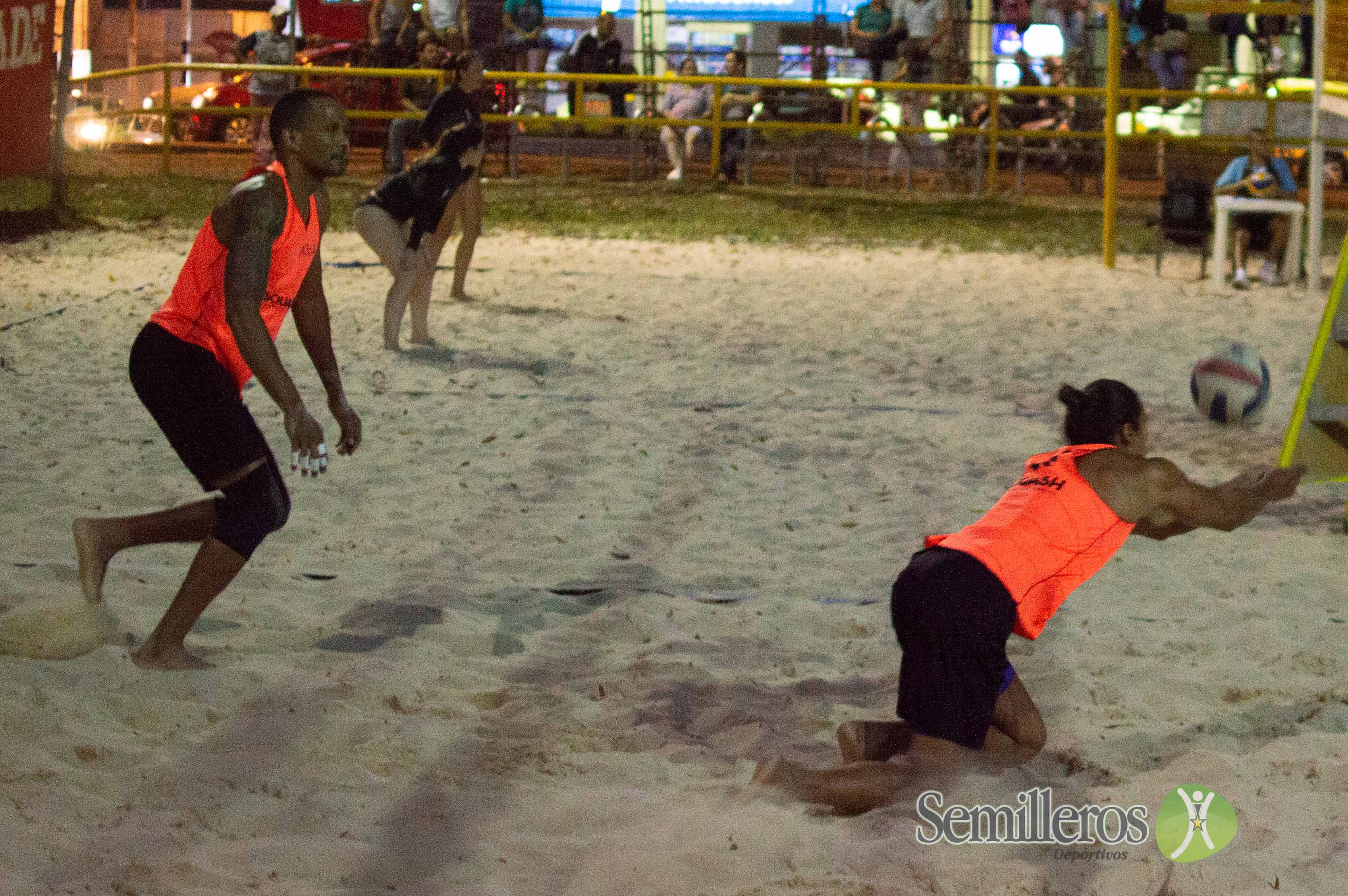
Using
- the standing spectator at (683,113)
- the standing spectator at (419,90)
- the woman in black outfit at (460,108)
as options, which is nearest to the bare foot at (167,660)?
the woman in black outfit at (460,108)

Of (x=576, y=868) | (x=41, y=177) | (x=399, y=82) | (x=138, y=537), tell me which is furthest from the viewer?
(x=399, y=82)

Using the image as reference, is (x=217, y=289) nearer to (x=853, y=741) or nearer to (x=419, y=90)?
(x=853, y=741)

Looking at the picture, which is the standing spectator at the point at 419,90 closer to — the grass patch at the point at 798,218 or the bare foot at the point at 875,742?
the grass patch at the point at 798,218

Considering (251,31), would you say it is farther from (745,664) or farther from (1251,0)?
(745,664)

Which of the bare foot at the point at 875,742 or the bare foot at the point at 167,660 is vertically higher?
the bare foot at the point at 167,660

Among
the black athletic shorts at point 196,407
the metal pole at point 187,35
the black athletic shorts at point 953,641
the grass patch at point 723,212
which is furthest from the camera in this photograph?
the metal pole at point 187,35

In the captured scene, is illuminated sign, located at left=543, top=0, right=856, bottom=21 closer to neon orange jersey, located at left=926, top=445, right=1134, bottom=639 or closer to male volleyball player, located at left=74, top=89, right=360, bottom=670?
male volleyball player, located at left=74, top=89, right=360, bottom=670

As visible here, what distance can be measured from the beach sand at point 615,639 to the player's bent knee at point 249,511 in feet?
1.29

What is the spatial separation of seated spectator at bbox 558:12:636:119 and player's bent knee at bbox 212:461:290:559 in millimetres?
14352

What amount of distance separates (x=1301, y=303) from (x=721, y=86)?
817 cm

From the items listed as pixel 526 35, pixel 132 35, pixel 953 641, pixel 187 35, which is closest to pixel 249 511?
pixel 953 641

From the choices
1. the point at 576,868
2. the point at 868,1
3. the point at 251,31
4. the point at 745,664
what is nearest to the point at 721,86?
the point at 868,1

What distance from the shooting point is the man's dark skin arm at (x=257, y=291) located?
374 centimetres

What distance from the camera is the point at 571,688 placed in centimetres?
416
